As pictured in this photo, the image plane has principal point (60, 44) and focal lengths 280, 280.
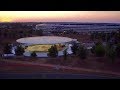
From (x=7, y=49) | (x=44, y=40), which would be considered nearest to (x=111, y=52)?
(x=44, y=40)

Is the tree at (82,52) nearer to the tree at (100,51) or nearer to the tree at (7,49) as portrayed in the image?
the tree at (100,51)

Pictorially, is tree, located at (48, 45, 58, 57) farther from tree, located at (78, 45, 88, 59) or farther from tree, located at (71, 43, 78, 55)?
tree, located at (78, 45, 88, 59)
